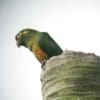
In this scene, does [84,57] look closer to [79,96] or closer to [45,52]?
[79,96]

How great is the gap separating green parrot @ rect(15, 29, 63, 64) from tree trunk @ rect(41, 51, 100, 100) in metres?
1.21

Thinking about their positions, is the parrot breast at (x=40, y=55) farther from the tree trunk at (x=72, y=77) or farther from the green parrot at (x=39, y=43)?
the tree trunk at (x=72, y=77)

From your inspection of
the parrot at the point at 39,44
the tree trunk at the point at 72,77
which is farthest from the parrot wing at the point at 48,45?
the tree trunk at the point at 72,77

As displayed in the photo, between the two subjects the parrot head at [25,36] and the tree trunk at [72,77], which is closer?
the tree trunk at [72,77]

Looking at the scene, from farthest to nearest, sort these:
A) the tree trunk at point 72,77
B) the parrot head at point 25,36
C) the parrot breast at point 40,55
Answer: the parrot head at point 25,36 < the parrot breast at point 40,55 < the tree trunk at point 72,77

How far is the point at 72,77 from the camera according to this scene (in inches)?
141

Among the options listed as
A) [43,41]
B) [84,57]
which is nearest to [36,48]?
[43,41]

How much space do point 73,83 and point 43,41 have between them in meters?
1.85

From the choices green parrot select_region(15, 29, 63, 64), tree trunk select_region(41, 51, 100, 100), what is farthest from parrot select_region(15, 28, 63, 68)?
tree trunk select_region(41, 51, 100, 100)

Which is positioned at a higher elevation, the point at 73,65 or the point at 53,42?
the point at 53,42

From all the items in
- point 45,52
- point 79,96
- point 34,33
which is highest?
point 34,33

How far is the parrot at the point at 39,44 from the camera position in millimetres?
5078

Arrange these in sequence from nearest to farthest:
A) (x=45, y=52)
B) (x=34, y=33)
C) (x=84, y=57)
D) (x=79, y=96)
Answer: (x=79, y=96)
(x=84, y=57)
(x=45, y=52)
(x=34, y=33)

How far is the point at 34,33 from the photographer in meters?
5.67
